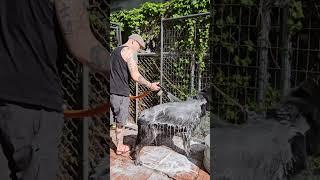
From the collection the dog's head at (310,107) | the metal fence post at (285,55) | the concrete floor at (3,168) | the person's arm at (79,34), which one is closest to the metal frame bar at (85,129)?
the person's arm at (79,34)

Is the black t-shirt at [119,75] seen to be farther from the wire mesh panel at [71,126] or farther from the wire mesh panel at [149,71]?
the wire mesh panel at [71,126]

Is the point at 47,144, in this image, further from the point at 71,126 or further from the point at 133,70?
the point at 133,70

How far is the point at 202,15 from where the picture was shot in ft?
18.1

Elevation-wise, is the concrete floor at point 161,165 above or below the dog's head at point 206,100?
below

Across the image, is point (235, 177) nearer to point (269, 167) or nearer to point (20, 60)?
point (269, 167)

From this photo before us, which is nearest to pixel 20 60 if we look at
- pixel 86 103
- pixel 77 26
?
pixel 77 26

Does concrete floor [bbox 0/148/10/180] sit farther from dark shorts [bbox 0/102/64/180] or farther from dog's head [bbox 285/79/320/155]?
dog's head [bbox 285/79/320/155]

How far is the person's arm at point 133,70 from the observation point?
4555mm

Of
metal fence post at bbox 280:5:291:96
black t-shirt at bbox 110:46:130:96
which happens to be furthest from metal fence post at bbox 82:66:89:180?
black t-shirt at bbox 110:46:130:96

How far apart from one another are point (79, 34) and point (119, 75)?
10.5 ft

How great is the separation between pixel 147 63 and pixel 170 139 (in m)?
2.07

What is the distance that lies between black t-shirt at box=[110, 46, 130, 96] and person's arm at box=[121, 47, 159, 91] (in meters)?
0.07

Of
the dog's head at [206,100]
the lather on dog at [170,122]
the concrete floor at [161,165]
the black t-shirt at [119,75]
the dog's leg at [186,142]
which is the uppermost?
the black t-shirt at [119,75]

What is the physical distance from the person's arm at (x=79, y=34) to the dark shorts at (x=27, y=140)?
261 mm
